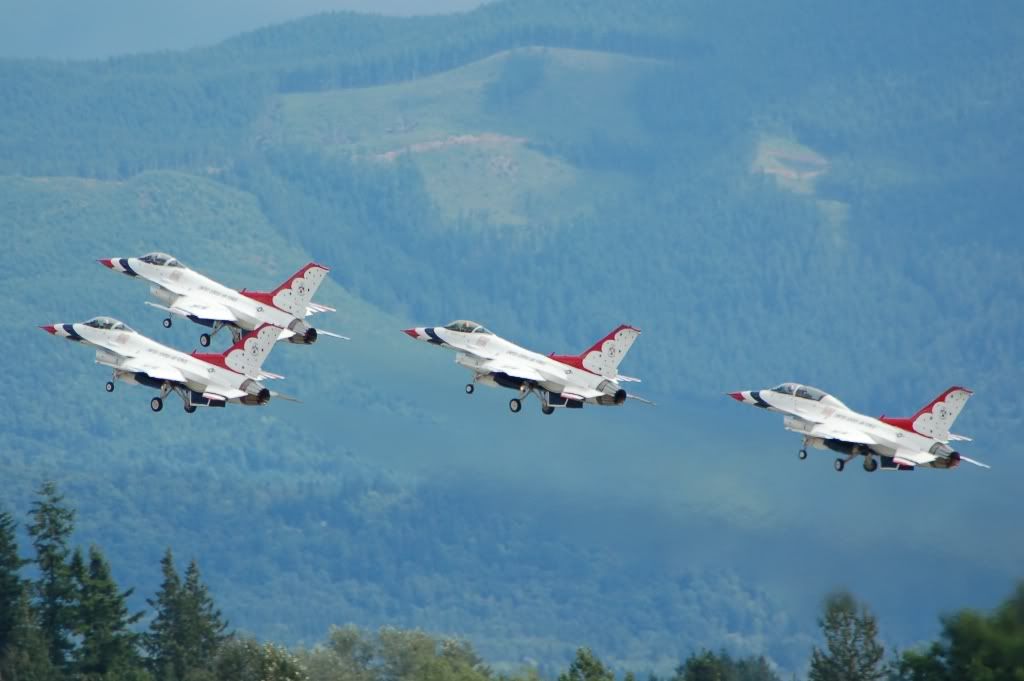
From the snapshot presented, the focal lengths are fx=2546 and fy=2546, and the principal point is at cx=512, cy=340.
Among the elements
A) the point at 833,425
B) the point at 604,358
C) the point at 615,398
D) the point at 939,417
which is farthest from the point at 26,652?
the point at 939,417

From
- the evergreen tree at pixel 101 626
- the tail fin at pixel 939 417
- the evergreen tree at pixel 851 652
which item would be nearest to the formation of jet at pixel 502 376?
the tail fin at pixel 939 417

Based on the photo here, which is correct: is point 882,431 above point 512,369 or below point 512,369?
below

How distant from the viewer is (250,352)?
87062 mm

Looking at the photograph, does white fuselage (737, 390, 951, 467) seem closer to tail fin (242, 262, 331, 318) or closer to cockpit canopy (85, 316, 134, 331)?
tail fin (242, 262, 331, 318)

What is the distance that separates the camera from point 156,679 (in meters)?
104

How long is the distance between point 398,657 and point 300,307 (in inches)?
629

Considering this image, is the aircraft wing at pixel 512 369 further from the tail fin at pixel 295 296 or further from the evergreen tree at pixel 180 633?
the evergreen tree at pixel 180 633

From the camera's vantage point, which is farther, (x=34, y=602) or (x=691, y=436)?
(x=691, y=436)

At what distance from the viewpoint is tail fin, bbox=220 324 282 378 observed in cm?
8675

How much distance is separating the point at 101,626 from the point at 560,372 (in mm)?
26074

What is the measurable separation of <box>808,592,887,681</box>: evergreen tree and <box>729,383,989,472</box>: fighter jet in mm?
5715

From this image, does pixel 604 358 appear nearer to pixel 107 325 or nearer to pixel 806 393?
pixel 806 393

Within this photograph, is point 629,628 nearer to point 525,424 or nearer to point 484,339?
point 525,424

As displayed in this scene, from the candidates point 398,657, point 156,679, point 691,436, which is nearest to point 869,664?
point 398,657
